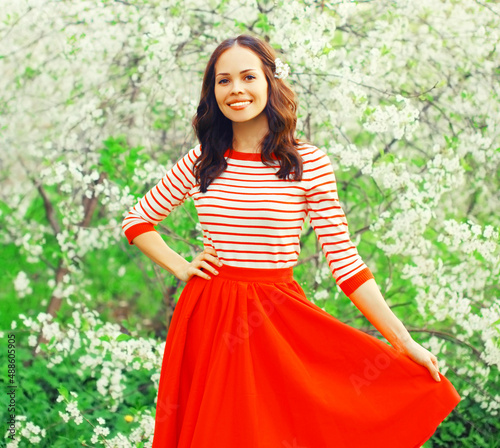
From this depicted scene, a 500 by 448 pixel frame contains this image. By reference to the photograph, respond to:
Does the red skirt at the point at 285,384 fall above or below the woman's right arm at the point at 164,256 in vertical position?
below

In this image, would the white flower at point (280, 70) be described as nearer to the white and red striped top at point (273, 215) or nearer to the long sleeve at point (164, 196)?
the white and red striped top at point (273, 215)

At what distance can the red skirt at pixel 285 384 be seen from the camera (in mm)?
1763

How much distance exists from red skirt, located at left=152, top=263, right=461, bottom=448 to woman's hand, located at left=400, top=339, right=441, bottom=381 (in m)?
0.02

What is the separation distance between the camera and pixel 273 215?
1871 millimetres

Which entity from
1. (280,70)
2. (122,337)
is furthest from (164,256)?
(122,337)

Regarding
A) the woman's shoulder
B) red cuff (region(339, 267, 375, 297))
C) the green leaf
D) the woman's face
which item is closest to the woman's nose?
the woman's face

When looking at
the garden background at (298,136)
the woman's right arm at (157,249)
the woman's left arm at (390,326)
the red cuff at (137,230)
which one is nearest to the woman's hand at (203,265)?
the woman's right arm at (157,249)

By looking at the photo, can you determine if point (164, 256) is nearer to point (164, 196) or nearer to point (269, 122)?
point (164, 196)

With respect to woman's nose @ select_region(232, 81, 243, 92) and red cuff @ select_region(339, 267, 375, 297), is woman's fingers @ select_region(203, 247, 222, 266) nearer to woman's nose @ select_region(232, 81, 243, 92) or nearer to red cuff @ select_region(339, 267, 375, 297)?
red cuff @ select_region(339, 267, 375, 297)

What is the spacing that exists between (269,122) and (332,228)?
1.37ft

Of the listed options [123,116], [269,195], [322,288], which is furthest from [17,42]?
[269,195]

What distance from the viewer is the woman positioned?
177cm

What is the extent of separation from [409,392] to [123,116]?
8.80 feet

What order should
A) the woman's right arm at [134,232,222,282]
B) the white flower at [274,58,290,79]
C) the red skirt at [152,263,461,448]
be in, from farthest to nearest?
the woman's right arm at [134,232,222,282], the white flower at [274,58,290,79], the red skirt at [152,263,461,448]
